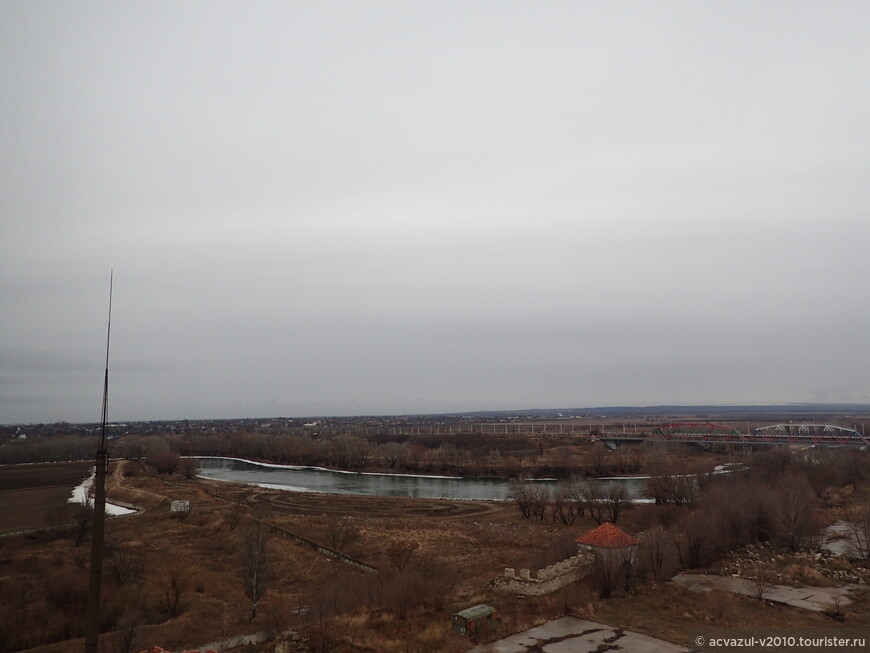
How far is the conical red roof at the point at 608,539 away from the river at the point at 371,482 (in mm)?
37319

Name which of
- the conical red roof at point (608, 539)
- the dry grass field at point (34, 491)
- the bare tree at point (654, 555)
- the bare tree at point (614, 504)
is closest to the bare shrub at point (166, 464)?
the dry grass field at point (34, 491)

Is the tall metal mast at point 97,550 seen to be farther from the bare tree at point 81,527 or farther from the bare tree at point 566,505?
the bare tree at point 566,505

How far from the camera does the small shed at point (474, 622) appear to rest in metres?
15.6

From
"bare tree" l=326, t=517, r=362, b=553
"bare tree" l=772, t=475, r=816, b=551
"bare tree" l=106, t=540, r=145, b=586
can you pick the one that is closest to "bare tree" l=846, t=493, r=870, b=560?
"bare tree" l=772, t=475, r=816, b=551

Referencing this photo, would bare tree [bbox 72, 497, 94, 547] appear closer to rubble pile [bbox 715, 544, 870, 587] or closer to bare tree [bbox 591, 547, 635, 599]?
bare tree [bbox 591, 547, 635, 599]

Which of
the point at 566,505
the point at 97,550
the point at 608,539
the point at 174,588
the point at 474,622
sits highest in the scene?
the point at 97,550

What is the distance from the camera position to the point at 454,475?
8762 centimetres

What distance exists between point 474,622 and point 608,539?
769 cm

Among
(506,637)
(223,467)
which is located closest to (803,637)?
(506,637)

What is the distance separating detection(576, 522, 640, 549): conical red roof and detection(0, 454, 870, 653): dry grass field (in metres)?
1.86

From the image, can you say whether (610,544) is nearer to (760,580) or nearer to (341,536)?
(760,580)

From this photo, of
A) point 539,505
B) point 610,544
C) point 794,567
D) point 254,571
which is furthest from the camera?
point 539,505

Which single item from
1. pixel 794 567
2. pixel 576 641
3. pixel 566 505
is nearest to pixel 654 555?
pixel 794 567

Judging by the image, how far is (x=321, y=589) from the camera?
23141 millimetres
